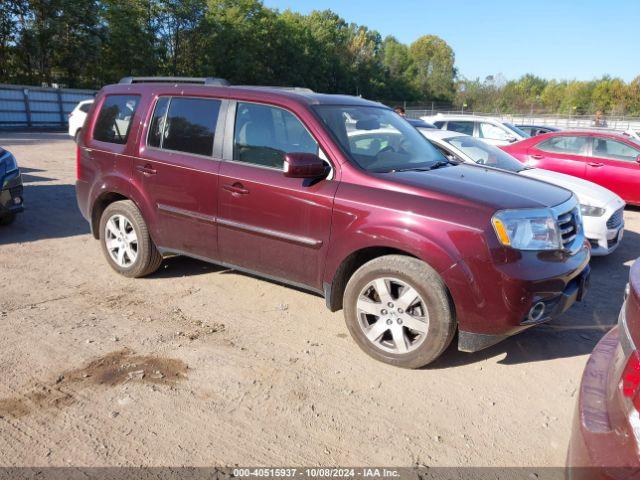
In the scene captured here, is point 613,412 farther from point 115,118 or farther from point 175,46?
point 175,46

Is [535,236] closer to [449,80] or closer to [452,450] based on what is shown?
[452,450]

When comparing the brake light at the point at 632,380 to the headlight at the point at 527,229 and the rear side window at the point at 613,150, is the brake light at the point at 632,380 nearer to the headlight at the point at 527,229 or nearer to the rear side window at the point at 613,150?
the headlight at the point at 527,229

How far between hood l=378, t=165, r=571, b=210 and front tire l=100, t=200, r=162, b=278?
2501 millimetres

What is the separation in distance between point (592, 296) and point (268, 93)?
3690 millimetres

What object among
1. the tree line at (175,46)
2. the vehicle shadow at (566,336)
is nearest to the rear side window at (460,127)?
the vehicle shadow at (566,336)

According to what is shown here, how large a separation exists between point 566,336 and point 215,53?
45681 mm

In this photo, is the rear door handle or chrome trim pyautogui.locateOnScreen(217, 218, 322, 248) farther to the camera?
the rear door handle

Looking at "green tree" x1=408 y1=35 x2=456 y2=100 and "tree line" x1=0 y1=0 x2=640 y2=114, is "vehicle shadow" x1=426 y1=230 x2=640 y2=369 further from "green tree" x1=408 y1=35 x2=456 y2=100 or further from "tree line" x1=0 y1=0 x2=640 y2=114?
"green tree" x1=408 y1=35 x2=456 y2=100

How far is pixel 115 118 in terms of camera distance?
17.3ft

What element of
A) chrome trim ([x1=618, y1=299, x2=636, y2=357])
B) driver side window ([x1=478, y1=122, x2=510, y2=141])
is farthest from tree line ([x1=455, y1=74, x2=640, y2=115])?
chrome trim ([x1=618, y1=299, x2=636, y2=357])

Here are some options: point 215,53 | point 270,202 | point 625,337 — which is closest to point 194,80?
point 270,202

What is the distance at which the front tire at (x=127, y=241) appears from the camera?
16.6 feet

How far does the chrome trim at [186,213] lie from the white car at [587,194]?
136 inches

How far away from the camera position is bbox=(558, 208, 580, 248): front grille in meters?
3.69
